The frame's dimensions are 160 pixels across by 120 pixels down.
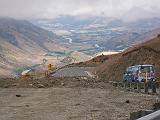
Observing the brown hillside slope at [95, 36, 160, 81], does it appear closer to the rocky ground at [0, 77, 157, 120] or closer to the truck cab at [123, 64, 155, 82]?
the truck cab at [123, 64, 155, 82]

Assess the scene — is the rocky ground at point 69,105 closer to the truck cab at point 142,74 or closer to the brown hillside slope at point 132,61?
the truck cab at point 142,74

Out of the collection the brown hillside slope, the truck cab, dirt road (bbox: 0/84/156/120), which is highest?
the brown hillside slope

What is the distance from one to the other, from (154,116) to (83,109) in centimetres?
1036

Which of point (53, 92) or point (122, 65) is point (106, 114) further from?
point (122, 65)

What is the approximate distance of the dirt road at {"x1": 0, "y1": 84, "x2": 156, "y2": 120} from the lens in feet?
57.6

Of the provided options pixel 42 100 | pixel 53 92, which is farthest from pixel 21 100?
pixel 53 92

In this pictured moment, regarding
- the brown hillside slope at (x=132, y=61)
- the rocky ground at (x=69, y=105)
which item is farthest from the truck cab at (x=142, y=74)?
the rocky ground at (x=69, y=105)

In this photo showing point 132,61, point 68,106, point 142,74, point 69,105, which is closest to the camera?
point 68,106

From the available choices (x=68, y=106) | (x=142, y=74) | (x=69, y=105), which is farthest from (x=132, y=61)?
(x=68, y=106)

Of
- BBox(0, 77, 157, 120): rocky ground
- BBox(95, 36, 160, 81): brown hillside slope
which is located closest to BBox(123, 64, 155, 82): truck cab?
BBox(95, 36, 160, 81): brown hillside slope

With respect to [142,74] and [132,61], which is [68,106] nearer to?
[142,74]

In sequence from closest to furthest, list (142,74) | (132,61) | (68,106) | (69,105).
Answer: (68,106), (69,105), (142,74), (132,61)

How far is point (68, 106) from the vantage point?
2077 centimetres

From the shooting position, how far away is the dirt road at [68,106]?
57.6ft
